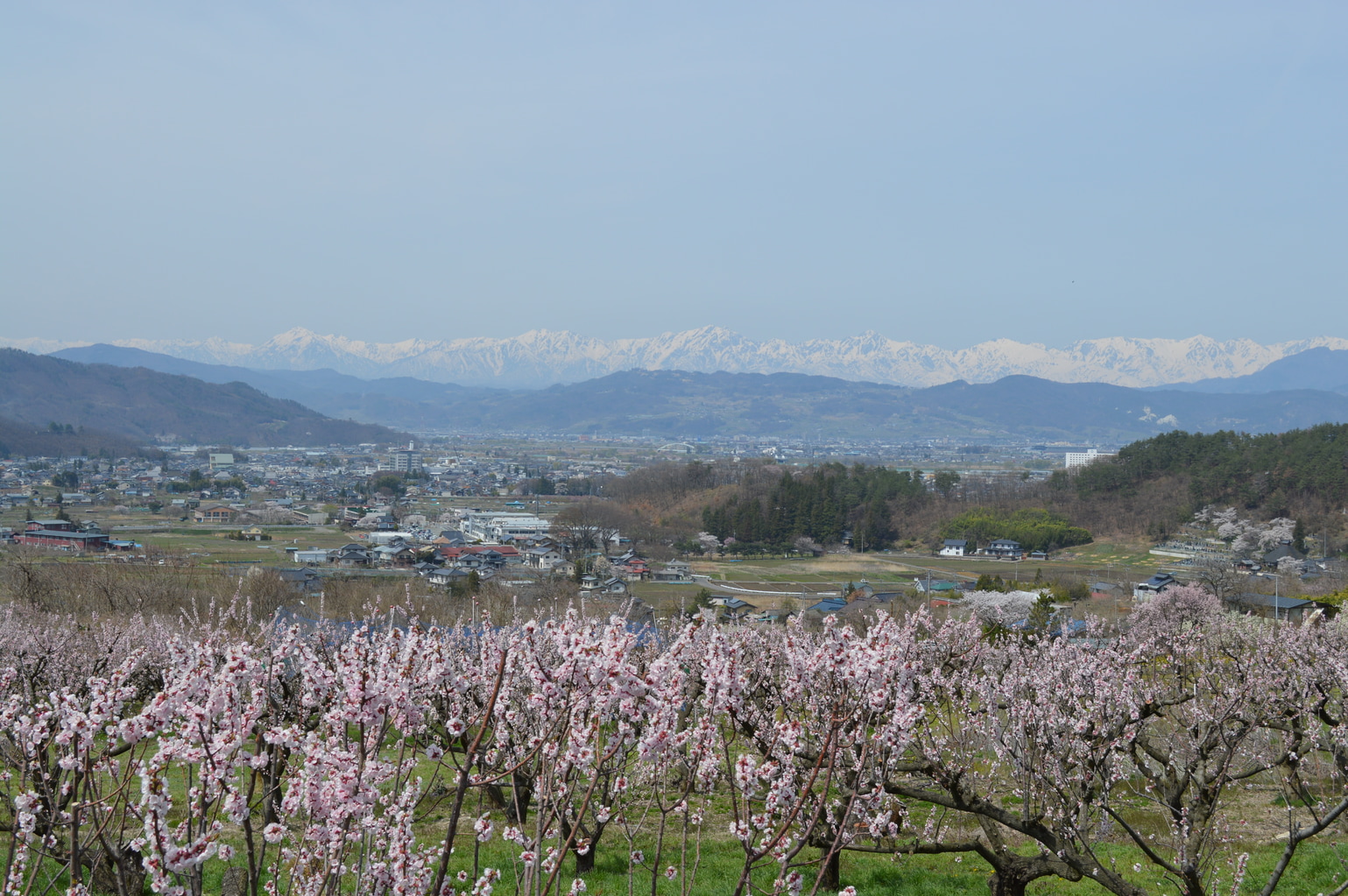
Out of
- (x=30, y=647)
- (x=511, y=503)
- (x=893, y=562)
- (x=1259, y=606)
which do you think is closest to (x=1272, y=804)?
(x=30, y=647)

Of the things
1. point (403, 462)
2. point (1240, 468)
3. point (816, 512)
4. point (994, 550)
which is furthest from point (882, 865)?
point (403, 462)

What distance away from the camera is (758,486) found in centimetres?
6275

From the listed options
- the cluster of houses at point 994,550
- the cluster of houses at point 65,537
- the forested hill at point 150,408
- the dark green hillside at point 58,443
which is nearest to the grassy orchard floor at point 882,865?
the cluster of houses at point 65,537

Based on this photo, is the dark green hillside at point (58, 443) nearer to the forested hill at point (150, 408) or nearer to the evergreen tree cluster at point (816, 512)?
the forested hill at point (150, 408)

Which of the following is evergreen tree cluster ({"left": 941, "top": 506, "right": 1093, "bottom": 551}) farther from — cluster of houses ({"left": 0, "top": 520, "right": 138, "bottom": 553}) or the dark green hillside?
the dark green hillside

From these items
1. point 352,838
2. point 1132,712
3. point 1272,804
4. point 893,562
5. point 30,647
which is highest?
point 352,838

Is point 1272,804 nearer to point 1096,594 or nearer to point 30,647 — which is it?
point 30,647

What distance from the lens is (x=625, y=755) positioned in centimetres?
405

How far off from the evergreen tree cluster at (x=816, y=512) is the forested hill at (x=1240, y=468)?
12.0m

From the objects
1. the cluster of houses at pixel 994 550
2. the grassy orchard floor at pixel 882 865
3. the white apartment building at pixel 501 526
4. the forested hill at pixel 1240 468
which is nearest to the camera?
the grassy orchard floor at pixel 882 865

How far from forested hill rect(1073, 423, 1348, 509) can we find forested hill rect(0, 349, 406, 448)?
119 metres

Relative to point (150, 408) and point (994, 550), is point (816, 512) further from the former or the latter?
point (150, 408)

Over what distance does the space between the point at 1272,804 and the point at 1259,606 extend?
19052 millimetres

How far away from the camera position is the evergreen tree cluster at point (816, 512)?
54594 millimetres
